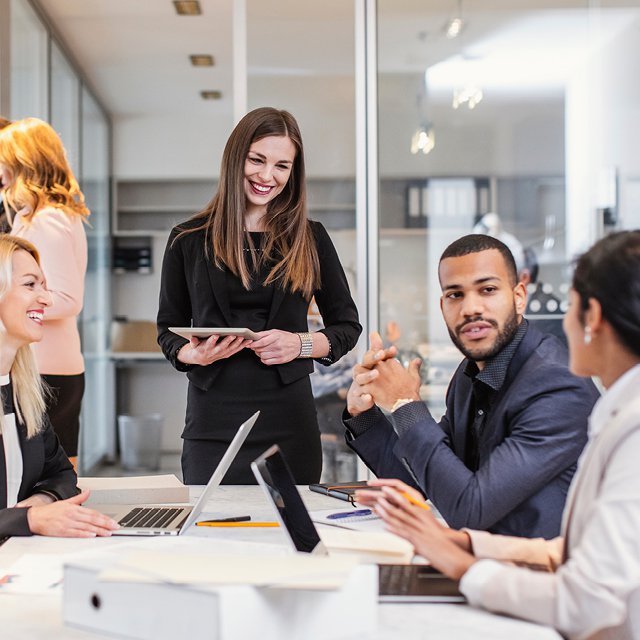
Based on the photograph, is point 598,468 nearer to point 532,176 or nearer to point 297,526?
point 297,526

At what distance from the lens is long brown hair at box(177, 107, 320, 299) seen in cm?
252

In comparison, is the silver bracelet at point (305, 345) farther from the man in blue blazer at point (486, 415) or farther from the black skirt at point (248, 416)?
the man in blue blazer at point (486, 415)

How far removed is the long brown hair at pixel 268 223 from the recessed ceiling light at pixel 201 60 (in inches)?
145

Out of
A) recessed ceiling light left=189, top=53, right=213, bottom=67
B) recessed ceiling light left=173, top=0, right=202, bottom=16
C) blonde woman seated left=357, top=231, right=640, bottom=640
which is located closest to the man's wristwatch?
blonde woman seated left=357, top=231, right=640, bottom=640

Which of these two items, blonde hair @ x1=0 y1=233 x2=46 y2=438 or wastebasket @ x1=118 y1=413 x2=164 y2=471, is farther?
wastebasket @ x1=118 y1=413 x2=164 y2=471

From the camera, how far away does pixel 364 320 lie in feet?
13.2

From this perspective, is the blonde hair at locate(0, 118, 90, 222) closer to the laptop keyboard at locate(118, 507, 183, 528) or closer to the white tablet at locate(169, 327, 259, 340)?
the white tablet at locate(169, 327, 259, 340)

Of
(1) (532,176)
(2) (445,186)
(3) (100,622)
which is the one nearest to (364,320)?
(2) (445,186)

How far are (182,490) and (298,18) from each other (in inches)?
106

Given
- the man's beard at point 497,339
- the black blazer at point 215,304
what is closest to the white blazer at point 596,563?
the man's beard at point 497,339

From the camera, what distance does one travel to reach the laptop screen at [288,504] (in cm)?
133

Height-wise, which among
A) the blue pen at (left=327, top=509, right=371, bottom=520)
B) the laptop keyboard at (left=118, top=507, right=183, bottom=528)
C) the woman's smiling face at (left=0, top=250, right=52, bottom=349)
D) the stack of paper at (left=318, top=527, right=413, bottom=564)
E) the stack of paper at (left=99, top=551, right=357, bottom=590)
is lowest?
the laptop keyboard at (left=118, top=507, right=183, bottom=528)

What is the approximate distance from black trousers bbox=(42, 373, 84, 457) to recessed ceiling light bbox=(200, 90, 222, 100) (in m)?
4.34

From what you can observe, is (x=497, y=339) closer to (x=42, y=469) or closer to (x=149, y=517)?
(x=149, y=517)
